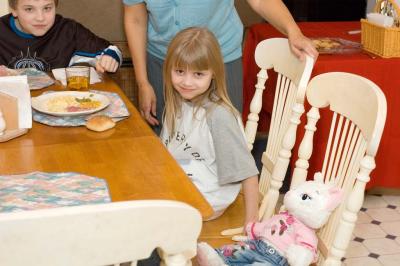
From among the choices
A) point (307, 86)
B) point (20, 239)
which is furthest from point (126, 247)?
point (307, 86)

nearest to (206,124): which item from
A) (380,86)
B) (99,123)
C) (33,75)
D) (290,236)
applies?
(99,123)

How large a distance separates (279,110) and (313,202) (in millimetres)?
515

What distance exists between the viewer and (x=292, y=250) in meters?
1.51

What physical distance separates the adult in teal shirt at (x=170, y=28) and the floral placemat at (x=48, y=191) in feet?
2.77

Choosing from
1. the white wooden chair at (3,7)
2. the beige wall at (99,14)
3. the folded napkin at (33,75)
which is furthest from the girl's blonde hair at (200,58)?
the beige wall at (99,14)

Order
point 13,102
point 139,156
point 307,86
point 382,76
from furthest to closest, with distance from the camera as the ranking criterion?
point 382,76, point 307,86, point 13,102, point 139,156

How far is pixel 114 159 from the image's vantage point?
4.88 feet

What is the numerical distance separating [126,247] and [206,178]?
93 cm

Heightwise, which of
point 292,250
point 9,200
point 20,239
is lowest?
point 292,250

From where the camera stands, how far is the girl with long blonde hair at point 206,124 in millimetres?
1700

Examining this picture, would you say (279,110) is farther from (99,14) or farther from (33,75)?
(99,14)

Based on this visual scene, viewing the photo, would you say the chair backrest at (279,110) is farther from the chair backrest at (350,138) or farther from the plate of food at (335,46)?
the plate of food at (335,46)

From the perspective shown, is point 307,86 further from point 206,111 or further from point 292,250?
point 292,250

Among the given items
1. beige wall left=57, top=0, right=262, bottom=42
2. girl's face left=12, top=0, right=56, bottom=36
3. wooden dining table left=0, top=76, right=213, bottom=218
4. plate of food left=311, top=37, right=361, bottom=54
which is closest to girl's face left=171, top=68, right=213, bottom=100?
wooden dining table left=0, top=76, right=213, bottom=218
